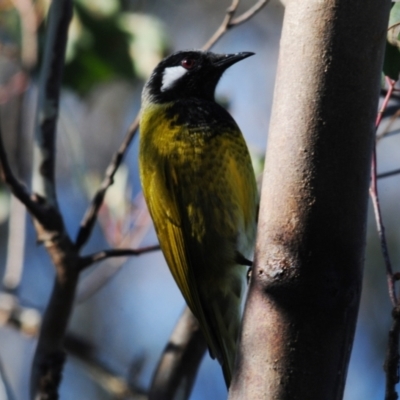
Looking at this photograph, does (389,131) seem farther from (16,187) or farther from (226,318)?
(16,187)

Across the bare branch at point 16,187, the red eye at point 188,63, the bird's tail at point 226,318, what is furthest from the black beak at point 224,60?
the bare branch at point 16,187

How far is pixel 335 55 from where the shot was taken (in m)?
1.64

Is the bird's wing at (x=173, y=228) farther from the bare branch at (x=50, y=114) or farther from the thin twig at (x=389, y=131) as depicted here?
the thin twig at (x=389, y=131)

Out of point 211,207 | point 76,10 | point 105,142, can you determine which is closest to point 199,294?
point 211,207

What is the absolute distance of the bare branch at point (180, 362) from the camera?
3.11 metres

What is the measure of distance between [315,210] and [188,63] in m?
2.45

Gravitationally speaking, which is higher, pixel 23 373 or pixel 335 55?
pixel 23 373

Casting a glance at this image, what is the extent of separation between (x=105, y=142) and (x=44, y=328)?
547 cm

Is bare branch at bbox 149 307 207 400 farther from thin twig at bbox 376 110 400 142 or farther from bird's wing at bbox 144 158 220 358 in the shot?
thin twig at bbox 376 110 400 142

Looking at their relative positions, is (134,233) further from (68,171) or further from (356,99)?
(68,171)

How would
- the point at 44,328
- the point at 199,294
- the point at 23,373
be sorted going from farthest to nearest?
the point at 23,373 → the point at 199,294 → the point at 44,328

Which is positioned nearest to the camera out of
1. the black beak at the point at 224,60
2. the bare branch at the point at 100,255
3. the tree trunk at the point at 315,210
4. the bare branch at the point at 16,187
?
the tree trunk at the point at 315,210

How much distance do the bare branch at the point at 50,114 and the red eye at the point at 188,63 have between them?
930 mm

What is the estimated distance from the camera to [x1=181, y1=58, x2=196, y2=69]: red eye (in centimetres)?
390
